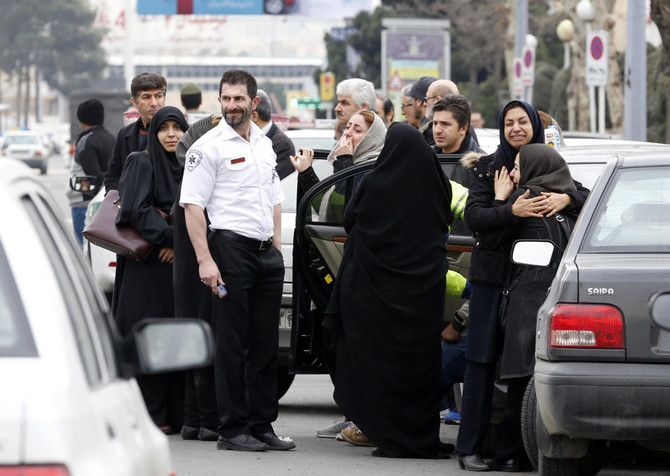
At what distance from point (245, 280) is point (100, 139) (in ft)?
22.4

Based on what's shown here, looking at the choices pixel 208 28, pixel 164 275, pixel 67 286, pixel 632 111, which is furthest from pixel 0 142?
pixel 208 28

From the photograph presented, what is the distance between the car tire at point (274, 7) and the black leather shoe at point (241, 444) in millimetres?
50472

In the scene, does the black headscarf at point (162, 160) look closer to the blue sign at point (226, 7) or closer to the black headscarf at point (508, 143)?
the black headscarf at point (508, 143)

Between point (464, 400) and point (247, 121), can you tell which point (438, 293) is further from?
point (247, 121)

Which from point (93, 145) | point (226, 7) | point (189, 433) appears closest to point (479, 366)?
point (189, 433)

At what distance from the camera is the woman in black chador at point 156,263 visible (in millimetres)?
8383

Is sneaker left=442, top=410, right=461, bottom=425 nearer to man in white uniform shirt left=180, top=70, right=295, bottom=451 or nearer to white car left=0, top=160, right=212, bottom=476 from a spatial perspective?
man in white uniform shirt left=180, top=70, right=295, bottom=451

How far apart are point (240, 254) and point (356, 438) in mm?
1261

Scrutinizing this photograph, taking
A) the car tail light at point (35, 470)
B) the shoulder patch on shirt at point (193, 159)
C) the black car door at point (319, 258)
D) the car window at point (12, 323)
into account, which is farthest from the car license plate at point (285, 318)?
the car tail light at point (35, 470)

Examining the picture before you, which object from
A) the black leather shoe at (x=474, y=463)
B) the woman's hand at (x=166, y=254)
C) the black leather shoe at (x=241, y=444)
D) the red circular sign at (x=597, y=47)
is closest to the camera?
the black leather shoe at (x=474, y=463)

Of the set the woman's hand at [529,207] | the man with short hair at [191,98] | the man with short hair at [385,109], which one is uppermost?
the man with short hair at [191,98]

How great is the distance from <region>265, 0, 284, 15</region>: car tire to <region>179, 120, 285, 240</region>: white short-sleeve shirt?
1978 inches

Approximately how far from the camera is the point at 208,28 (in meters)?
178

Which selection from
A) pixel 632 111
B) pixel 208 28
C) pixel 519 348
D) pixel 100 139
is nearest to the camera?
pixel 519 348
